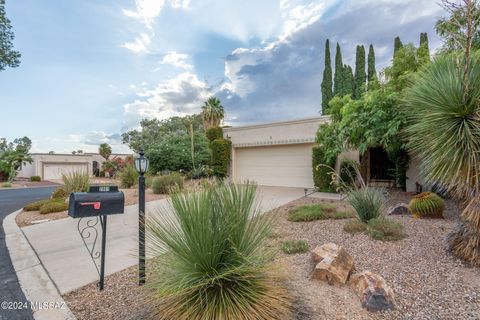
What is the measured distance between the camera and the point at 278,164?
50.4 ft

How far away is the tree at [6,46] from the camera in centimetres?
1076

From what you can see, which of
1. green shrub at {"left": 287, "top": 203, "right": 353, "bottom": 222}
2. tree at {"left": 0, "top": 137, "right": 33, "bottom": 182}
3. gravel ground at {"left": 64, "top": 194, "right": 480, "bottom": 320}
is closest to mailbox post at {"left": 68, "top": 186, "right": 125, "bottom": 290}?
gravel ground at {"left": 64, "top": 194, "right": 480, "bottom": 320}

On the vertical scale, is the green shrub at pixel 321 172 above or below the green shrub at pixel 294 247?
above

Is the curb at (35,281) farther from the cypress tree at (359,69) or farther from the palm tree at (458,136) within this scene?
the cypress tree at (359,69)

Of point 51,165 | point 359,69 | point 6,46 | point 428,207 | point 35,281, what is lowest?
point 35,281

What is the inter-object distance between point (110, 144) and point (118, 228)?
35986mm

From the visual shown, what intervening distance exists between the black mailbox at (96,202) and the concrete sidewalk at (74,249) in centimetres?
67

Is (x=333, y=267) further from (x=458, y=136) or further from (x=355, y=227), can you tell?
(x=458, y=136)

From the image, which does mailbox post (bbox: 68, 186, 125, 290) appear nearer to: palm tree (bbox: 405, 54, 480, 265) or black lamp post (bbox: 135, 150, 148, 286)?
black lamp post (bbox: 135, 150, 148, 286)

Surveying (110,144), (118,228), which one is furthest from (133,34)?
(110,144)

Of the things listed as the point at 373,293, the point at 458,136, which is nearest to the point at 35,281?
the point at 373,293

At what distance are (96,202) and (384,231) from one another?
4.94 meters

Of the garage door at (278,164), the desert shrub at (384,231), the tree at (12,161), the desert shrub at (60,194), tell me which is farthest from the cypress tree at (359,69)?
the tree at (12,161)

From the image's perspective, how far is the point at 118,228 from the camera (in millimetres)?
6645
